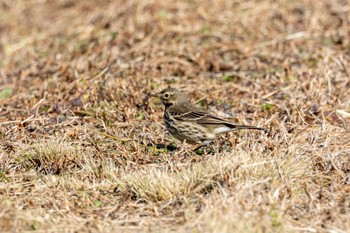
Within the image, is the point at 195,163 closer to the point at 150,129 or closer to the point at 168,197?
the point at 168,197

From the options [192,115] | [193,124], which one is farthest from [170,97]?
[193,124]

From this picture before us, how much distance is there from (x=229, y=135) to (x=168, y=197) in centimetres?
182

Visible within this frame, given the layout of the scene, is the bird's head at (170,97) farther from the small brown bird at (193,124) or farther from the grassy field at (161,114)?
the grassy field at (161,114)

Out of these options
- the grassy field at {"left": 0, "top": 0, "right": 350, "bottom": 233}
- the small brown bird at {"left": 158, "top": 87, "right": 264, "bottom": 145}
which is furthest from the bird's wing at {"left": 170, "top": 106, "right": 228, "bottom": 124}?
the grassy field at {"left": 0, "top": 0, "right": 350, "bottom": 233}

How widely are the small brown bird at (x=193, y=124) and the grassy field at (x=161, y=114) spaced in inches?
6.6

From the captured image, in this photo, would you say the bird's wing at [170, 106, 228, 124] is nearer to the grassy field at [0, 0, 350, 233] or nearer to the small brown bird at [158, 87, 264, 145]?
the small brown bird at [158, 87, 264, 145]

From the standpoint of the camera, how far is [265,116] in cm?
789

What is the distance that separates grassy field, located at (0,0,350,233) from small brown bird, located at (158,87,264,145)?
0.55 ft

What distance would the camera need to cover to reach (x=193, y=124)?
7219 millimetres

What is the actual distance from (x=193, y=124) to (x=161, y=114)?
942 mm

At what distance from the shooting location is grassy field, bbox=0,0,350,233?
5.25 metres

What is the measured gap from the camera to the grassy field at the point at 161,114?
5254mm

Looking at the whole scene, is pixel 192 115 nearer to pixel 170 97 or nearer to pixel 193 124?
pixel 193 124

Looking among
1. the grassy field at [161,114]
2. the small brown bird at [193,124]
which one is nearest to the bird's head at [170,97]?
the small brown bird at [193,124]
